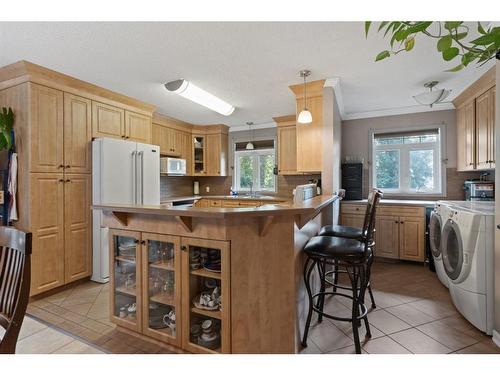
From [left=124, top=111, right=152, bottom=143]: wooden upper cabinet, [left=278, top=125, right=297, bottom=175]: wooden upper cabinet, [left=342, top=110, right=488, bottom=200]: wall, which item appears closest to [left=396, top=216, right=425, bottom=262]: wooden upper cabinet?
[left=342, top=110, right=488, bottom=200]: wall

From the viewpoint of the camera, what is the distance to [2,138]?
255cm

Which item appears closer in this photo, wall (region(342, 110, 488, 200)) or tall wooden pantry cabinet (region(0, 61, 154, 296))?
tall wooden pantry cabinet (region(0, 61, 154, 296))

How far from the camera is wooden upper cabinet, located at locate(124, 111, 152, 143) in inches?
144

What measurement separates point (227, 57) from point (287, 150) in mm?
2587

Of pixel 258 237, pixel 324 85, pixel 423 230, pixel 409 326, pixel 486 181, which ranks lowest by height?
pixel 409 326

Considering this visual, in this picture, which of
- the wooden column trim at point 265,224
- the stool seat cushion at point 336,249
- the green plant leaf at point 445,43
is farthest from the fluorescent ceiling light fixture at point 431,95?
the green plant leaf at point 445,43

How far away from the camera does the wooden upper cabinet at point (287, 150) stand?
4758mm

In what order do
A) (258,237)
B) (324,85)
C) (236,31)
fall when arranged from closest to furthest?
(258,237), (236,31), (324,85)

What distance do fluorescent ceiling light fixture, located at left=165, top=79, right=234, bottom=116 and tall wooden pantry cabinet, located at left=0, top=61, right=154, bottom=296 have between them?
99 cm

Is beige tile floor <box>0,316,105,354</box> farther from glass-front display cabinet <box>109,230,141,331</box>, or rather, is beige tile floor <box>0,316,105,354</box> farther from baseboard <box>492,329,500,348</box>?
baseboard <box>492,329,500,348</box>

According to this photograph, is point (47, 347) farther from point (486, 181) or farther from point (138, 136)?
point (486, 181)

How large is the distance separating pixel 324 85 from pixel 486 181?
7.93 ft

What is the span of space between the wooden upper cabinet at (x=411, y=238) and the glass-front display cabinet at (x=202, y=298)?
307cm
